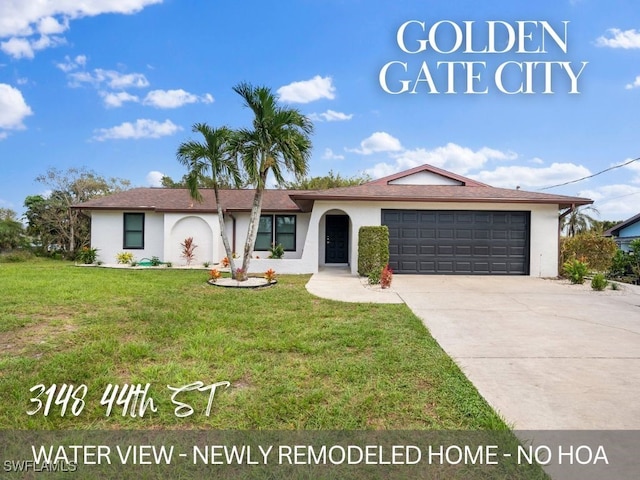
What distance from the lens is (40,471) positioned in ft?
7.11

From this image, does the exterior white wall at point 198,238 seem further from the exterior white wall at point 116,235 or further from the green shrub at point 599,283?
the green shrub at point 599,283

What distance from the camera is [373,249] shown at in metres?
11.3

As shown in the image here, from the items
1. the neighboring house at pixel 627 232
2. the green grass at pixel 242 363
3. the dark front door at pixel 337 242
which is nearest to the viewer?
the green grass at pixel 242 363

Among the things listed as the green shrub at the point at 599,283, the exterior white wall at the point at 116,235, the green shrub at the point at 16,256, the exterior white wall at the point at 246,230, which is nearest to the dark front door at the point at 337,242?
the exterior white wall at the point at 246,230

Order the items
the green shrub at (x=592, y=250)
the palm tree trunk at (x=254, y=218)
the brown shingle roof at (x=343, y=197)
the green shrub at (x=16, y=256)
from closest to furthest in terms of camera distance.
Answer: the palm tree trunk at (x=254, y=218) → the brown shingle roof at (x=343, y=197) → the green shrub at (x=592, y=250) → the green shrub at (x=16, y=256)

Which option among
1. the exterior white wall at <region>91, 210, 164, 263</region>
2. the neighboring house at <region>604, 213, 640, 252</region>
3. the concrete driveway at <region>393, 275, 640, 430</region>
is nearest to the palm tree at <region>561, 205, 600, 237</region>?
the neighboring house at <region>604, 213, 640, 252</region>

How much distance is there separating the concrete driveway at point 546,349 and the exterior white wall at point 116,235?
11775 mm

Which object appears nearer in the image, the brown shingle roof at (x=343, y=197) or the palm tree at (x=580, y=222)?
the brown shingle roof at (x=343, y=197)

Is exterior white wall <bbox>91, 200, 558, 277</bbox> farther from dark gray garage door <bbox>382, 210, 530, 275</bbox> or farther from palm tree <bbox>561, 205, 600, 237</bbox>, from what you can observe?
palm tree <bbox>561, 205, 600, 237</bbox>

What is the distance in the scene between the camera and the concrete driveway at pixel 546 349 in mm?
2938

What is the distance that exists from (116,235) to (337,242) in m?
10.2

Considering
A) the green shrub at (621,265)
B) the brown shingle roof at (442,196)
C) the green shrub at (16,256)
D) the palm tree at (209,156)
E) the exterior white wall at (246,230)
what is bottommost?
the green shrub at (16,256)

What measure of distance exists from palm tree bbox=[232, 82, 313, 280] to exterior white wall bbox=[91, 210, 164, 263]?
811 centimetres

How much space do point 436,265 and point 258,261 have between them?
256 inches
